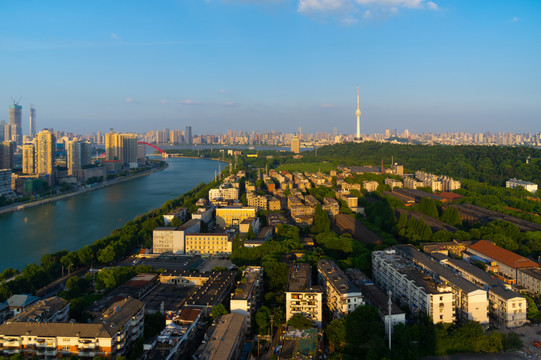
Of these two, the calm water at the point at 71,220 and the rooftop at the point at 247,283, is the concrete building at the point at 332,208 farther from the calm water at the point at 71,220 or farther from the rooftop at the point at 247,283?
the calm water at the point at 71,220

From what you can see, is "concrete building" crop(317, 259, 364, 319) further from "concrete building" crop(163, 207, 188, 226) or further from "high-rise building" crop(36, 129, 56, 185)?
"high-rise building" crop(36, 129, 56, 185)

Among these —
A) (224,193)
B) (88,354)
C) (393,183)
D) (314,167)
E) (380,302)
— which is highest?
(314,167)

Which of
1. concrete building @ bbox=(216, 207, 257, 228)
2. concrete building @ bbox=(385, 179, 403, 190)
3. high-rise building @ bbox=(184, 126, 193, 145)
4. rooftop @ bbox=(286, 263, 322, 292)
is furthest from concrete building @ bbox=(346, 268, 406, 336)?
high-rise building @ bbox=(184, 126, 193, 145)

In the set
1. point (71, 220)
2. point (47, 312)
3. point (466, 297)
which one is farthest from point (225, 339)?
point (71, 220)

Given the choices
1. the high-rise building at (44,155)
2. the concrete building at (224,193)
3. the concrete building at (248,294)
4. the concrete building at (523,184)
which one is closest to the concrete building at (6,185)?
the high-rise building at (44,155)

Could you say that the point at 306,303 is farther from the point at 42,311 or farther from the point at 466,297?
the point at 42,311

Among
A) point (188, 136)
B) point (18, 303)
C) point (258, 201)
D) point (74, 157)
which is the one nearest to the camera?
point (18, 303)
